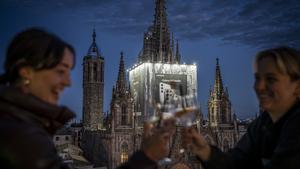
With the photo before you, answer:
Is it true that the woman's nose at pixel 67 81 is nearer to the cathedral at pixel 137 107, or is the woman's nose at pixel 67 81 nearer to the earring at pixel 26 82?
the earring at pixel 26 82

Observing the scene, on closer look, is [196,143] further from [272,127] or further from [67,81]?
[67,81]

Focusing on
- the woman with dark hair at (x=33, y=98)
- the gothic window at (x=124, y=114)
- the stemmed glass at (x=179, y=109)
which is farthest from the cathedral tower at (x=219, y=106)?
the woman with dark hair at (x=33, y=98)

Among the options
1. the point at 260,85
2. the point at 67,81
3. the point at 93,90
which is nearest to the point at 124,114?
the point at 93,90

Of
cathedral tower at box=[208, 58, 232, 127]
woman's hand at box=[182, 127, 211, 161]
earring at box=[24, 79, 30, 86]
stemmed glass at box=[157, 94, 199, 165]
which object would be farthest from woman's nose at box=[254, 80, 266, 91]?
cathedral tower at box=[208, 58, 232, 127]

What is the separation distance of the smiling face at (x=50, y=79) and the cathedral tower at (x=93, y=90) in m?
36.8

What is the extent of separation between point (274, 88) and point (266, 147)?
0.79 metres

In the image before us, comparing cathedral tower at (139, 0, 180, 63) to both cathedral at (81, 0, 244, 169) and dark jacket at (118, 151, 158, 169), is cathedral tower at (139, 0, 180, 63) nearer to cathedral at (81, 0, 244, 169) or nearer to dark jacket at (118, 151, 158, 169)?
cathedral at (81, 0, 244, 169)

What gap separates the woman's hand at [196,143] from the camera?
338 centimetres

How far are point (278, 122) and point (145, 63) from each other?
41.8 metres

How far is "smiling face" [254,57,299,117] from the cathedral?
25346mm

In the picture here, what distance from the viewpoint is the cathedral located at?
117 feet

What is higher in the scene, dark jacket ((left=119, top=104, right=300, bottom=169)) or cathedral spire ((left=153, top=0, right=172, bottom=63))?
cathedral spire ((left=153, top=0, right=172, bottom=63))

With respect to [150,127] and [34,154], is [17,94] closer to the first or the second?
[34,154]

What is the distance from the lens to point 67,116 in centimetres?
240
